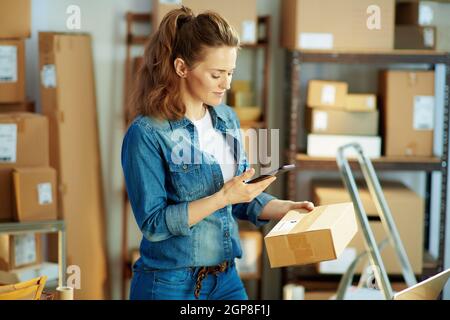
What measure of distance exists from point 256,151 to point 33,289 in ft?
2.44

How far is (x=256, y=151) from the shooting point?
2105mm

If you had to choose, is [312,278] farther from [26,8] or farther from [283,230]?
[283,230]

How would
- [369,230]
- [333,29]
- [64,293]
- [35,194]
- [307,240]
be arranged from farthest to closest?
[333,29] < [35,194] < [369,230] < [64,293] < [307,240]

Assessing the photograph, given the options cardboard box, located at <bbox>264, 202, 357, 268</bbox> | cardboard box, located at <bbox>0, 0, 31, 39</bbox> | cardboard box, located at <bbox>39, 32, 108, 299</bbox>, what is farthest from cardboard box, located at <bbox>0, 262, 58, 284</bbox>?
cardboard box, located at <bbox>264, 202, 357, 268</bbox>

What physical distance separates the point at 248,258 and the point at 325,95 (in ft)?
2.71

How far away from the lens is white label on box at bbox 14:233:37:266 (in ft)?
10.9

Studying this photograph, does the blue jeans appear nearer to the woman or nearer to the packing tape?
the woman

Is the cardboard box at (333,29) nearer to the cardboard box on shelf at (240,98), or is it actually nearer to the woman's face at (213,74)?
the cardboard box on shelf at (240,98)

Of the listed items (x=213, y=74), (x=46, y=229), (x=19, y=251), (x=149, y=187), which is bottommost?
(x=19, y=251)

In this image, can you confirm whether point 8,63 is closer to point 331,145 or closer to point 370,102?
point 331,145

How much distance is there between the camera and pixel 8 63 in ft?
11.2

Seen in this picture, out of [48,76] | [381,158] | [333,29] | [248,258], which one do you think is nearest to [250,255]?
[248,258]
